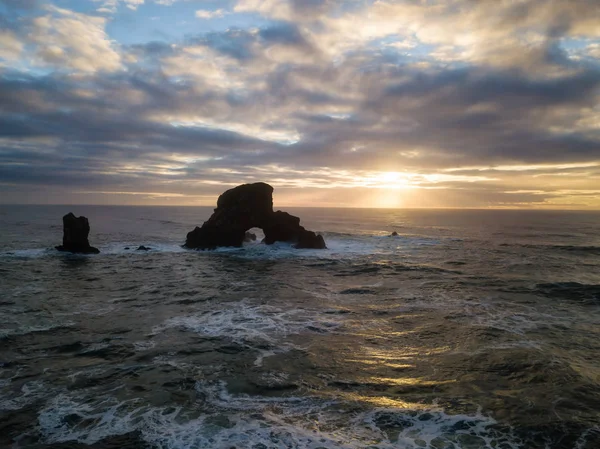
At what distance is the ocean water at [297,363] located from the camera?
10023mm

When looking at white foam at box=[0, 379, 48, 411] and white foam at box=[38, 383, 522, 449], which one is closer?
white foam at box=[38, 383, 522, 449]

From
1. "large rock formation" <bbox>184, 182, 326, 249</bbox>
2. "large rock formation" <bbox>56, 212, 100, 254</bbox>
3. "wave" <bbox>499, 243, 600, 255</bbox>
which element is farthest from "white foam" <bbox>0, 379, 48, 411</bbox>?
"wave" <bbox>499, 243, 600, 255</bbox>

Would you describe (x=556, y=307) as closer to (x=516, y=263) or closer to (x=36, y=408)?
(x=516, y=263)

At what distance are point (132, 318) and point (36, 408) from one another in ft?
31.2

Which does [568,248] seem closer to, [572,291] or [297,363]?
[572,291]

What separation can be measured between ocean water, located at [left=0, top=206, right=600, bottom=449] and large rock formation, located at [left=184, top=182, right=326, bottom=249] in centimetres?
2176

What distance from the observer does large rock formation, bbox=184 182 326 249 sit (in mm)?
52938

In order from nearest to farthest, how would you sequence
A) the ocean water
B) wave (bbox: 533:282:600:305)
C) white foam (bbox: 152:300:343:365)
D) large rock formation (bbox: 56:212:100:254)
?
1. the ocean water
2. white foam (bbox: 152:300:343:365)
3. wave (bbox: 533:282:600:305)
4. large rock formation (bbox: 56:212:100:254)

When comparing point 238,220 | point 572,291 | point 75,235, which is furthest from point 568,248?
point 75,235

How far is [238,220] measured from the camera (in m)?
53.6

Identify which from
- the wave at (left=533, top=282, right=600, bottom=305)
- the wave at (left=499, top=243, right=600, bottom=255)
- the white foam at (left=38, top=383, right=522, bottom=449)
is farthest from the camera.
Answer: the wave at (left=499, top=243, right=600, bottom=255)

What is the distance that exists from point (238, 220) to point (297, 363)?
40656mm

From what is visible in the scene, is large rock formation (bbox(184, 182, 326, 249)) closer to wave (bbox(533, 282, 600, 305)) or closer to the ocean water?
the ocean water

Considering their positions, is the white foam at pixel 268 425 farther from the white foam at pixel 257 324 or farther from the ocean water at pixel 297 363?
the white foam at pixel 257 324
